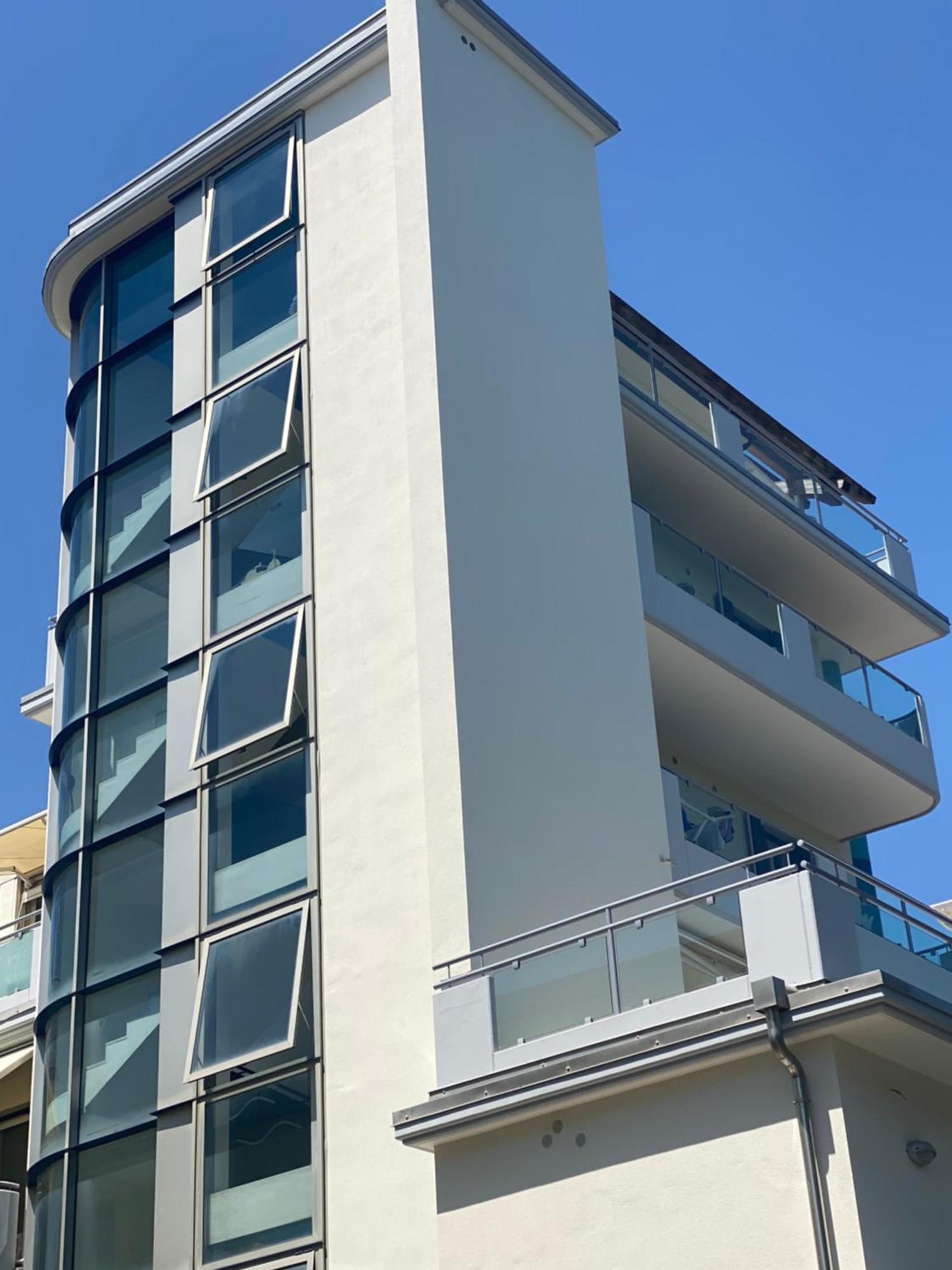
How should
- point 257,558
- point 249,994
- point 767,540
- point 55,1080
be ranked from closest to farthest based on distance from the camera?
point 249,994
point 55,1080
point 257,558
point 767,540

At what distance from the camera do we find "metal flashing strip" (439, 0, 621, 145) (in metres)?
21.1

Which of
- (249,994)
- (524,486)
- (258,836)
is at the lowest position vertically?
(249,994)

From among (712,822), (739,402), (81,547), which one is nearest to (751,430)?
(739,402)

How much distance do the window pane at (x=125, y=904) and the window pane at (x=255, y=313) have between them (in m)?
5.43

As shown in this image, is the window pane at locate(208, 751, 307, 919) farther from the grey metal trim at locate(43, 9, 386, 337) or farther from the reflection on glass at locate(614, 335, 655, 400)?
the grey metal trim at locate(43, 9, 386, 337)

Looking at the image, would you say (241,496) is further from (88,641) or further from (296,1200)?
(296,1200)

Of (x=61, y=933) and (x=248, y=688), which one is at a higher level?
(x=248, y=688)

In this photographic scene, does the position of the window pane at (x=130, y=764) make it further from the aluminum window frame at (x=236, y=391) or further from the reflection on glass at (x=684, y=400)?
the reflection on glass at (x=684, y=400)

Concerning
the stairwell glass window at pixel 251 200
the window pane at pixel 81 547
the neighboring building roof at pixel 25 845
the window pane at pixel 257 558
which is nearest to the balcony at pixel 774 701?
the window pane at pixel 257 558

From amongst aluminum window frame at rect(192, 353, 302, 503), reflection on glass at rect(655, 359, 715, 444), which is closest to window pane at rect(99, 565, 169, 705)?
aluminum window frame at rect(192, 353, 302, 503)

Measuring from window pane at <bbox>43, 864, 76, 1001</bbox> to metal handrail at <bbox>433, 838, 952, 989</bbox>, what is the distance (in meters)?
5.37

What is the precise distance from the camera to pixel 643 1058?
42.3 ft

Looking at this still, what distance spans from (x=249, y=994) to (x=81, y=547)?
22.0ft

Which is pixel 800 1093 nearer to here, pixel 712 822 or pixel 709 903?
pixel 709 903
